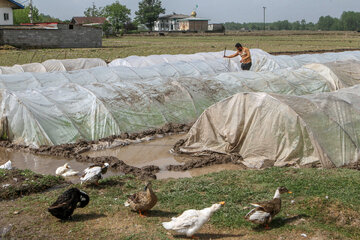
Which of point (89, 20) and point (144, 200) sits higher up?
point (89, 20)

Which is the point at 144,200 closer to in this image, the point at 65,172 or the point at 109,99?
the point at 65,172

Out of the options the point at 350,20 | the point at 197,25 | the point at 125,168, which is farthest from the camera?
the point at 350,20

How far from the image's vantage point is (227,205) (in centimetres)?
743

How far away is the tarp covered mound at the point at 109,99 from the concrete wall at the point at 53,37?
84.0ft

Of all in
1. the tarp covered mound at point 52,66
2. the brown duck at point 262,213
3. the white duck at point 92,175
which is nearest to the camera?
the brown duck at point 262,213

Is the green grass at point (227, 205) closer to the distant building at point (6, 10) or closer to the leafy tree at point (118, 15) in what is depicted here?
the distant building at point (6, 10)

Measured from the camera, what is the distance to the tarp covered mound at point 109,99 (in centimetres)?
1336

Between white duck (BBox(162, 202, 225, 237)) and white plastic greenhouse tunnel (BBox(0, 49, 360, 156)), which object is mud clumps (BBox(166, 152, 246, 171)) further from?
white duck (BBox(162, 202, 225, 237))

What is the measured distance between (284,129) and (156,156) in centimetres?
377

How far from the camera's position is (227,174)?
9.41 m

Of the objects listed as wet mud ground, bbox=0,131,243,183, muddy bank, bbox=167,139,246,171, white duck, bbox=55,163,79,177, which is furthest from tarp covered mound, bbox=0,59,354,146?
muddy bank, bbox=167,139,246,171

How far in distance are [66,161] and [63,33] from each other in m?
34.3

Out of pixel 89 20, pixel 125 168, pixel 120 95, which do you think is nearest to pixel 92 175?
pixel 125 168

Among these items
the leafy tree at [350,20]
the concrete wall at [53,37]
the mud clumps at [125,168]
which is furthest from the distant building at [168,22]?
the mud clumps at [125,168]
